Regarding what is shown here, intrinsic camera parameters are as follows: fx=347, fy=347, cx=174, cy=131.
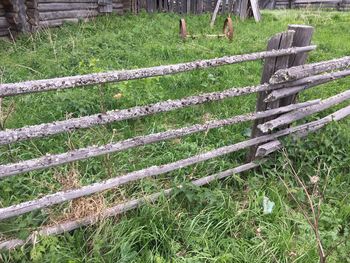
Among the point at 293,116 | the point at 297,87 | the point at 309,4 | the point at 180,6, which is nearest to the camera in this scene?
the point at 297,87

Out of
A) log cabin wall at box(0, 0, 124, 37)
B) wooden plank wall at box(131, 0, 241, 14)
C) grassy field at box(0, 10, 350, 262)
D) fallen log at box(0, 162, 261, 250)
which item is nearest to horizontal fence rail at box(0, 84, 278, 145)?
grassy field at box(0, 10, 350, 262)

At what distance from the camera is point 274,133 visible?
3158 millimetres

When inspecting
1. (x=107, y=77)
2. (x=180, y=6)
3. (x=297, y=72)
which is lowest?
(x=180, y=6)

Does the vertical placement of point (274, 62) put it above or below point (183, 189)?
above

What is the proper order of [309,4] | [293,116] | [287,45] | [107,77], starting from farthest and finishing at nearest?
1. [309,4]
2. [293,116]
3. [287,45]
4. [107,77]

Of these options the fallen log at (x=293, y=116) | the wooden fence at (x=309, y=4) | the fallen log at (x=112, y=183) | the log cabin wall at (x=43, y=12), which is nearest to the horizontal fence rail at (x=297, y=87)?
the fallen log at (x=293, y=116)

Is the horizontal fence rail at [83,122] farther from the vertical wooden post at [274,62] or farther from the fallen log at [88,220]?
the fallen log at [88,220]

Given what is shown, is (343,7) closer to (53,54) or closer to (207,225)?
(53,54)

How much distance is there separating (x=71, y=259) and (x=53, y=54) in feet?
15.2

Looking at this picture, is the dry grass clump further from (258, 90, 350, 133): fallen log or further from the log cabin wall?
the log cabin wall

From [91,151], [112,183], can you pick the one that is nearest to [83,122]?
Answer: [91,151]

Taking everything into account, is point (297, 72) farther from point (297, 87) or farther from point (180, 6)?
point (180, 6)

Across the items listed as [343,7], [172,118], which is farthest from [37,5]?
[343,7]

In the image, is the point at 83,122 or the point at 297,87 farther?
the point at 297,87
